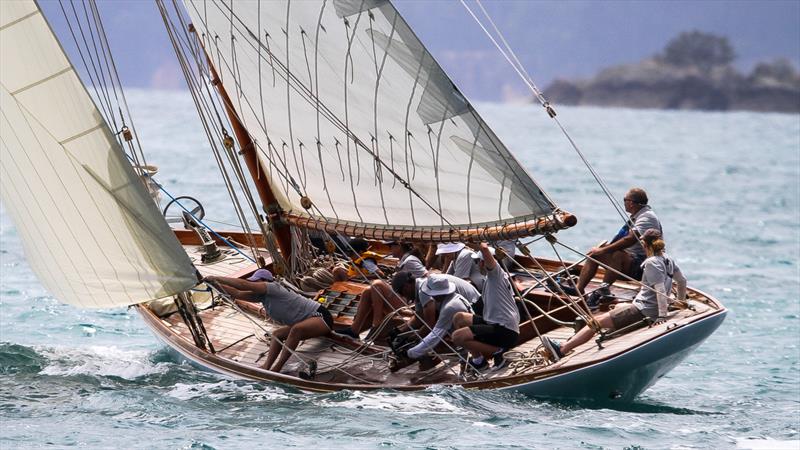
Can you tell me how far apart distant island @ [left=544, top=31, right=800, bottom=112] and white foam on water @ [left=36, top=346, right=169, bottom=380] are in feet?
301

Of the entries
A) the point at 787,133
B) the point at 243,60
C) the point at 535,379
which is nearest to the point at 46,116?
the point at 243,60

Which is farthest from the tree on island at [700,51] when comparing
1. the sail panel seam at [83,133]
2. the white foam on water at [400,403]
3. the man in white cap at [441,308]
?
the sail panel seam at [83,133]

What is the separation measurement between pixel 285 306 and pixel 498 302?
81.6 inches

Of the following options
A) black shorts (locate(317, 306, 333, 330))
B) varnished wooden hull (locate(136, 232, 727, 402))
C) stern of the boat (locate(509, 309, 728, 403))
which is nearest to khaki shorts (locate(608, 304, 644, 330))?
varnished wooden hull (locate(136, 232, 727, 402))

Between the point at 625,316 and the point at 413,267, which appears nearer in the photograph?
the point at 625,316

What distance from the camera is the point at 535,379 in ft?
35.8

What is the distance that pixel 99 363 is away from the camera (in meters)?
13.5

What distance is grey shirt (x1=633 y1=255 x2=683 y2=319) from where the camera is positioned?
11.3 metres

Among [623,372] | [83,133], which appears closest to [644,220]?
[623,372]

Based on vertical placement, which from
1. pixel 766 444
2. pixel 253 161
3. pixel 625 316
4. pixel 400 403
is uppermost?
pixel 253 161

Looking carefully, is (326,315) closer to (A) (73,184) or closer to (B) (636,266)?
(A) (73,184)

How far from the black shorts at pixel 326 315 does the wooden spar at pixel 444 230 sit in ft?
2.60

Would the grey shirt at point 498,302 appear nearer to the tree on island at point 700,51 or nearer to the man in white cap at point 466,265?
the man in white cap at point 466,265

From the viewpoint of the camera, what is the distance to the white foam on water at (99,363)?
42.2 feet
